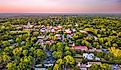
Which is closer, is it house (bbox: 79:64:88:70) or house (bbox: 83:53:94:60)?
house (bbox: 79:64:88:70)

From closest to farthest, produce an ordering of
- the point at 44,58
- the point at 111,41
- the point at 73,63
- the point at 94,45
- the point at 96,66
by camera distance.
A: the point at 96,66 < the point at 73,63 < the point at 44,58 < the point at 94,45 < the point at 111,41

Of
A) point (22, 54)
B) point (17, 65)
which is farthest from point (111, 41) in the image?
point (17, 65)

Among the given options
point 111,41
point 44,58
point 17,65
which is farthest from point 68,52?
point 111,41

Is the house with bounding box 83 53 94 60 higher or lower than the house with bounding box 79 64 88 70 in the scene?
higher

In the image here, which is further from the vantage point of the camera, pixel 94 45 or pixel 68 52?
pixel 94 45

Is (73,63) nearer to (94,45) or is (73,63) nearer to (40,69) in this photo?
(40,69)

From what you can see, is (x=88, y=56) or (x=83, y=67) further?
(x=88, y=56)

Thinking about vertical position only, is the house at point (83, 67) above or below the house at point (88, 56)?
below

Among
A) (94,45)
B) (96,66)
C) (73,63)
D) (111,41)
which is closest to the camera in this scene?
(96,66)

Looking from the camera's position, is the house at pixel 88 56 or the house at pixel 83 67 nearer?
the house at pixel 83 67

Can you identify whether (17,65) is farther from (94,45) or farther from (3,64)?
(94,45)
